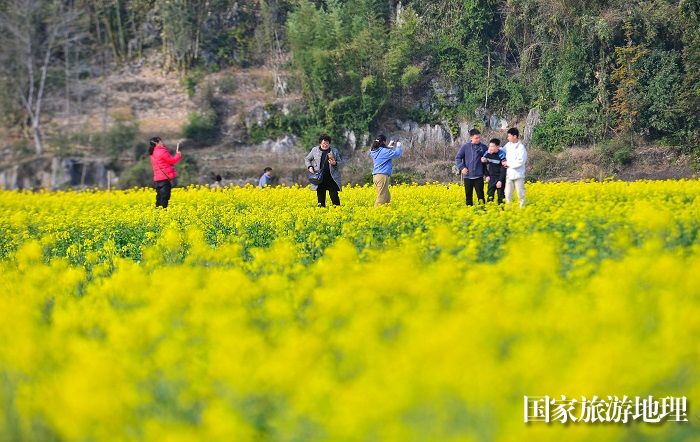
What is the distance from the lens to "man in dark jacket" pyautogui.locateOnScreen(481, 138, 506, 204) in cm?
1334

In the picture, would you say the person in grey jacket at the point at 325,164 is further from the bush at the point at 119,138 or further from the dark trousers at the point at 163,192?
the bush at the point at 119,138

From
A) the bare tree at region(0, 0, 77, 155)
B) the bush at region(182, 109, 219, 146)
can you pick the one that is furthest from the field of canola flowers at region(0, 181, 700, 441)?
the bare tree at region(0, 0, 77, 155)

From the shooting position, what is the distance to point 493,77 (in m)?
34.5

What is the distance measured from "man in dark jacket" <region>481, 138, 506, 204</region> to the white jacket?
2.03ft

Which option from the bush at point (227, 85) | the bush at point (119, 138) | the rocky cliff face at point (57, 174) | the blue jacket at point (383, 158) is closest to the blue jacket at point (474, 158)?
the blue jacket at point (383, 158)

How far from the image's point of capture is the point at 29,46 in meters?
37.5

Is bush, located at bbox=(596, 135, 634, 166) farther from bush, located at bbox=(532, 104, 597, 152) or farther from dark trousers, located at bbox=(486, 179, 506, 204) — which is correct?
dark trousers, located at bbox=(486, 179, 506, 204)

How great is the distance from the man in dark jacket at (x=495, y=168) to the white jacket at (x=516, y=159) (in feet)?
2.03

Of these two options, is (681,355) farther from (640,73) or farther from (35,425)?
(640,73)

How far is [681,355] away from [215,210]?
11.9 meters

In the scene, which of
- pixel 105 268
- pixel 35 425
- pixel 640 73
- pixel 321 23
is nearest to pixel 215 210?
pixel 105 268

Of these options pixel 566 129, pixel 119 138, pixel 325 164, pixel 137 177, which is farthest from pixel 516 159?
pixel 119 138

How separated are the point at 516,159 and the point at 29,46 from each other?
30323mm

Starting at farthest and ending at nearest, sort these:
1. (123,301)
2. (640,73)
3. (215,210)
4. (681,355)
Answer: (640,73)
(215,210)
(123,301)
(681,355)
